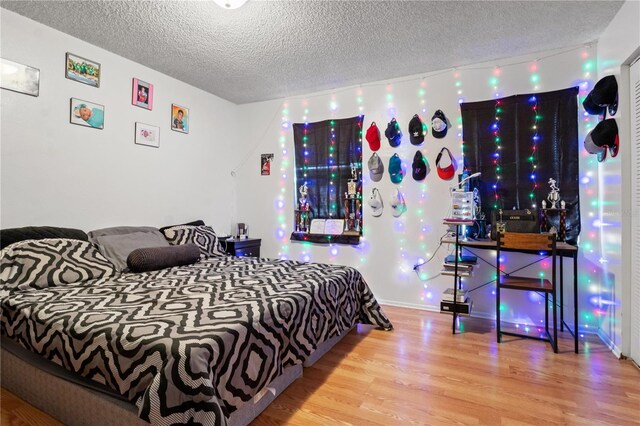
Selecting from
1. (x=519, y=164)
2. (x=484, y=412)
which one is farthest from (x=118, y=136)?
(x=519, y=164)

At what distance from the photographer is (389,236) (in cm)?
366

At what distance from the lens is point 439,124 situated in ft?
10.9

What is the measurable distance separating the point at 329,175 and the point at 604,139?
253 centimetres

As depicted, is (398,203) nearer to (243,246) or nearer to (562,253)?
(562,253)

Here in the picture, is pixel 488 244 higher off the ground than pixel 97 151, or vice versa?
pixel 97 151

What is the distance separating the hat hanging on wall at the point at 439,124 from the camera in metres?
3.32

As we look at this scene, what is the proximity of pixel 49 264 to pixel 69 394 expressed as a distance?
100 centimetres

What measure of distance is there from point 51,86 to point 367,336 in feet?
10.8

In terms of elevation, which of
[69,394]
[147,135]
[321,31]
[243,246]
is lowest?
[69,394]

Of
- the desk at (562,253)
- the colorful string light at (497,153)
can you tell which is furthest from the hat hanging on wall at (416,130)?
the desk at (562,253)

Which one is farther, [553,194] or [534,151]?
[534,151]

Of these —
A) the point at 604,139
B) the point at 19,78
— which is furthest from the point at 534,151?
the point at 19,78

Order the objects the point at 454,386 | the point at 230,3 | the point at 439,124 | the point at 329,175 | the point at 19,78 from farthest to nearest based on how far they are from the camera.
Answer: the point at 329,175 < the point at 439,124 < the point at 19,78 < the point at 230,3 < the point at 454,386

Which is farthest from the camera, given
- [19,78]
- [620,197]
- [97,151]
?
[97,151]
